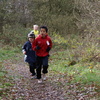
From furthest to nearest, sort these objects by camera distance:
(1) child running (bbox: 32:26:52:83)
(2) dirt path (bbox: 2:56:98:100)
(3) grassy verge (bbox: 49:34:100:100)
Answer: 1. (1) child running (bbox: 32:26:52:83)
2. (3) grassy verge (bbox: 49:34:100:100)
3. (2) dirt path (bbox: 2:56:98:100)

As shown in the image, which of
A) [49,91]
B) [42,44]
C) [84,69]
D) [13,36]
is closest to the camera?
[49,91]

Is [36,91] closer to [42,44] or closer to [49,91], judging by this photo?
[49,91]

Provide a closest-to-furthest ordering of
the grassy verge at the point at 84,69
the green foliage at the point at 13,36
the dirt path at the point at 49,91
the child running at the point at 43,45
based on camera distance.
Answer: the dirt path at the point at 49,91 < the grassy verge at the point at 84,69 < the child running at the point at 43,45 < the green foliage at the point at 13,36

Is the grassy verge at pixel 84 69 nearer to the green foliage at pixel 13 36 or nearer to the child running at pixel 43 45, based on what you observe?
the child running at pixel 43 45

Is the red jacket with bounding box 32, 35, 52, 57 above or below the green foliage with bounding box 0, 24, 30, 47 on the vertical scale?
above

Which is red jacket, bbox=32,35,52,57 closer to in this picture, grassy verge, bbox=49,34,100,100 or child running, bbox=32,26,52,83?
child running, bbox=32,26,52,83

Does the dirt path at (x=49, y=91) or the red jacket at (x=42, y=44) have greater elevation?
the red jacket at (x=42, y=44)

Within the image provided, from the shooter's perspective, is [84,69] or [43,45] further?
[84,69]

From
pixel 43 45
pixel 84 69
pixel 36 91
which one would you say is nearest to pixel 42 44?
pixel 43 45

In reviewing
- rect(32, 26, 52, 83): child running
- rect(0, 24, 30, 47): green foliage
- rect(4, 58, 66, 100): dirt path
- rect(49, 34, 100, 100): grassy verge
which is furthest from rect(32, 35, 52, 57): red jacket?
rect(0, 24, 30, 47): green foliage

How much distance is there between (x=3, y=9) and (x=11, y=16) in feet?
4.47

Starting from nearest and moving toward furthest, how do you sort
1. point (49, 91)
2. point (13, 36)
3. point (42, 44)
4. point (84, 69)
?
point (49, 91) → point (42, 44) → point (84, 69) → point (13, 36)

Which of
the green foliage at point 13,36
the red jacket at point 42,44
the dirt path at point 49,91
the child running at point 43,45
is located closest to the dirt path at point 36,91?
the dirt path at point 49,91

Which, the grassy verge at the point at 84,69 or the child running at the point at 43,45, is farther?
the child running at the point at 43,45
